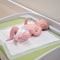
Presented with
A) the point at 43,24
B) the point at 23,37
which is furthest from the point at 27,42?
the point at 43,24

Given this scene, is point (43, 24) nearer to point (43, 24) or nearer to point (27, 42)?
point (43, 24)

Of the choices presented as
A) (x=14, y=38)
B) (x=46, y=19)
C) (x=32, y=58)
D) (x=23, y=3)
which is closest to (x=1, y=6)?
(x=23, y=3)

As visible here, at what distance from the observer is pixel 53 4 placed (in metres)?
1.08

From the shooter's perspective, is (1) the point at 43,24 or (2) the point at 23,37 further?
(1) the point at 43,24

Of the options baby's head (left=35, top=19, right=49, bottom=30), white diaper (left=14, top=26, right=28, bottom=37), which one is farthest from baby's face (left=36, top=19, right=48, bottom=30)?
white diaper (left=14, top=26, right=28, bottom=37)

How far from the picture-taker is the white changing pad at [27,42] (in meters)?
0.84

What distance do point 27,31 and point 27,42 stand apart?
7 cm

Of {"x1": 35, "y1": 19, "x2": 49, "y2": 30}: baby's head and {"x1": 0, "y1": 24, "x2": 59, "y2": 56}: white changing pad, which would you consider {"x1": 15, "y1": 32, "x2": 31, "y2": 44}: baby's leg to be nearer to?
{"x1": 0, "y1": 24, "x2": 59, "y2": 56}: white changing pad

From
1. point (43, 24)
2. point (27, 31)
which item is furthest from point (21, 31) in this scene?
point (43, 24)

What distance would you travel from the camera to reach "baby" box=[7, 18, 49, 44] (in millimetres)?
899

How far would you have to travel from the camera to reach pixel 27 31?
0.94 m

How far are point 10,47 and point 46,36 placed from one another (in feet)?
0.77

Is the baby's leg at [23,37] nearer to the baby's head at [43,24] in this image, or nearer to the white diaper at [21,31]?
the white diaper at [21,31]

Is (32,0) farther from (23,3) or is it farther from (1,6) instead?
Answer: (1,6)
